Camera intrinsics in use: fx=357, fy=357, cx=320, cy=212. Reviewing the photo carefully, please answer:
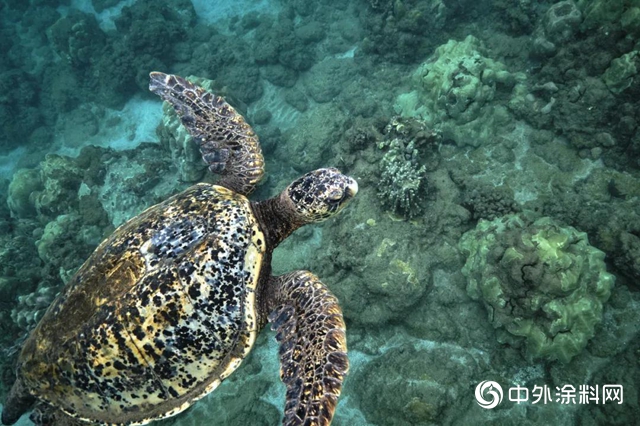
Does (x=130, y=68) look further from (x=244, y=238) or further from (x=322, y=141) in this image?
(x=244, y=238)

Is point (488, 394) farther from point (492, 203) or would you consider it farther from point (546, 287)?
point (492, 203)

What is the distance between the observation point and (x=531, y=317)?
3.98 m

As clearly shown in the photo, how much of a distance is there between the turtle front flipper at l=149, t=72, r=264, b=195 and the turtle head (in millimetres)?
996

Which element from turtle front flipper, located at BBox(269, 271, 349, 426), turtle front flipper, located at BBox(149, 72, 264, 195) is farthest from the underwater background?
turtle front flipper, located at BBox(149, 72, 264, 195)

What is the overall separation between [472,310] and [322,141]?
12.3ft

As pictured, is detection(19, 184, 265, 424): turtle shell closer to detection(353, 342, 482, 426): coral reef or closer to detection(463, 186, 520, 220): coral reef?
detection(353, 342, 482, 426): coral reef

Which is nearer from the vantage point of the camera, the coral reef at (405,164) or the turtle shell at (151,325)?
the turtle shell at (151,325)

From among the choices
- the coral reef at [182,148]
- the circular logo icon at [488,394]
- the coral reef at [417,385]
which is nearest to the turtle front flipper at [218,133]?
the coral reef at [182,148]

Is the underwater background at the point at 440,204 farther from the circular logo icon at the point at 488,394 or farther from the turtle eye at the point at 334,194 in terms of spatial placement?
the turtle eye at the point at 334,194

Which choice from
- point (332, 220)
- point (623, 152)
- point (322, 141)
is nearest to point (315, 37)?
point (322, 141)

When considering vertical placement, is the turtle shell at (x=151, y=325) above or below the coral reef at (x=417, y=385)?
above

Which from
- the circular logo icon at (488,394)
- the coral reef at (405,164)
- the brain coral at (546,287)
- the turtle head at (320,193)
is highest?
the turtle head at (320,193)

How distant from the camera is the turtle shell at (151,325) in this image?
2.92 metres

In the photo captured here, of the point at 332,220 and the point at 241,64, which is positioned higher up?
the point at 241,64
